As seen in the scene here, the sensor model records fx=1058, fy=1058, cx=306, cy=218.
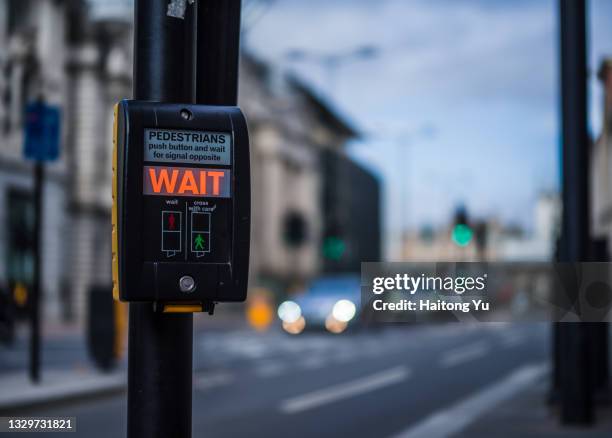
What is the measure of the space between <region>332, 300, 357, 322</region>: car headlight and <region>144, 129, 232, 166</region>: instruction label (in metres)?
26.9

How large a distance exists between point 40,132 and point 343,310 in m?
17.7

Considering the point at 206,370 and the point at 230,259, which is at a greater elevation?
the point at 230,259

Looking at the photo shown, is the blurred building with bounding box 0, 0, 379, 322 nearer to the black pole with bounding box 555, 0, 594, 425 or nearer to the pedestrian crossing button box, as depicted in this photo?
the black pole with bounding box 555, 0, 594, 425

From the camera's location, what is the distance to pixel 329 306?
31266mm

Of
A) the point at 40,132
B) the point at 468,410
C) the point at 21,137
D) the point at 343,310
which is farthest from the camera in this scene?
the point at 21,137

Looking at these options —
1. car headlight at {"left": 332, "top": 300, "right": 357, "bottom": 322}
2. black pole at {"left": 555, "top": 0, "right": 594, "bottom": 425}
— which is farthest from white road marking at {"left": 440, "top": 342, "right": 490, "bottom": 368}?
black pole at {"left": 555, "top": 0, "right": 594, "bottom": 425}

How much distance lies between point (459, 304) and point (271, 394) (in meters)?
9.03

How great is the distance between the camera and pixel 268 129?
65.1m

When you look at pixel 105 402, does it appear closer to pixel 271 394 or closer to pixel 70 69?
pixel 271 394

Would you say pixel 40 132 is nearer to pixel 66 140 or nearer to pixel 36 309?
pixel 36 309

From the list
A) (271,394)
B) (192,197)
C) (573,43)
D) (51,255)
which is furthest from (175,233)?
(51,255)

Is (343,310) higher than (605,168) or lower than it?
lower

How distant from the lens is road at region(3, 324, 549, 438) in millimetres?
10852

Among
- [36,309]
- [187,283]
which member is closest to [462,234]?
[36,309]
